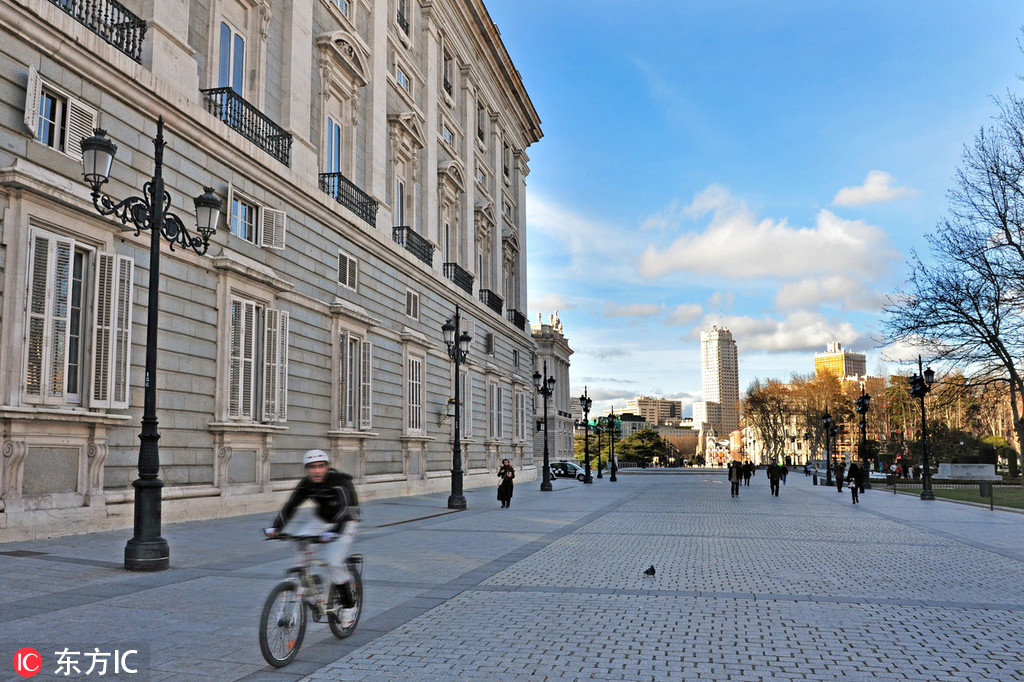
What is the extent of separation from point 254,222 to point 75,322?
6351 millimetres

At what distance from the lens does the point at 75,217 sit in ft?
41.2

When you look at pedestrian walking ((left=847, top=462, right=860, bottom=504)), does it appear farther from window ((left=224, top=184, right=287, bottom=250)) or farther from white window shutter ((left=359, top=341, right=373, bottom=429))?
window ((left=224, top=184, right=287, bottom=250))

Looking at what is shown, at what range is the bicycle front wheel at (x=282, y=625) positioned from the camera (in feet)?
18.5

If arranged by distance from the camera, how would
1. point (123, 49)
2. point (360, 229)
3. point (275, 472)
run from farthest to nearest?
Result: 1. point (360, 229)
2. point (275, 472)
3. point (123, 49)

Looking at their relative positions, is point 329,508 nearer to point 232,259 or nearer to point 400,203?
point 232,259

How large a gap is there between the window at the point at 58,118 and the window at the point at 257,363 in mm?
4740

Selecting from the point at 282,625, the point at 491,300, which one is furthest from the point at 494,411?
the point at 282,625

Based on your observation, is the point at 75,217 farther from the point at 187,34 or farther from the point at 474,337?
the point at 474,337

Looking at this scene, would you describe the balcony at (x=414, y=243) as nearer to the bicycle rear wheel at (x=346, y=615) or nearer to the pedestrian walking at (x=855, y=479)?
the pedestrian walking at (x=855, y=479)

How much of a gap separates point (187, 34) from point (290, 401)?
8433 mm

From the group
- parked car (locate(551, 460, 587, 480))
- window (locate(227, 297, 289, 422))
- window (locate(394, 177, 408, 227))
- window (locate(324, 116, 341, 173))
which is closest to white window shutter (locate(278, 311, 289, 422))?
window (locate(227, 297, 289, 422))

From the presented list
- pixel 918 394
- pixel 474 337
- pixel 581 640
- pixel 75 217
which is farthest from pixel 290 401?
pixel 918 394

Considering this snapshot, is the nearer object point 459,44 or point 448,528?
point 448,528

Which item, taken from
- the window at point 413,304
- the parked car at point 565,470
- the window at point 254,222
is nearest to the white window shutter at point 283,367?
the window at point 254,222
